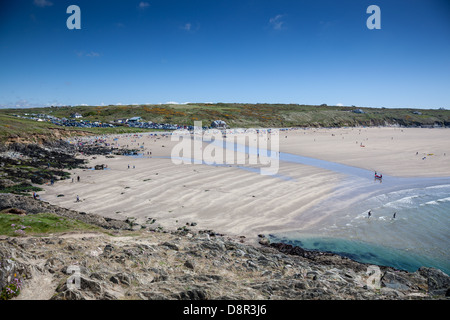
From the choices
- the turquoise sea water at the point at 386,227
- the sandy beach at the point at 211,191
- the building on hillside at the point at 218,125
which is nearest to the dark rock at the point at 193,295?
the sandy beach at the point at 211,191

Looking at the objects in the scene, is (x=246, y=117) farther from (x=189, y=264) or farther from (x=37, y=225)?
(x=189, y=264)

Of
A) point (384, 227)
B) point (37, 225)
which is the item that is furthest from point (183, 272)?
point (384, 227)

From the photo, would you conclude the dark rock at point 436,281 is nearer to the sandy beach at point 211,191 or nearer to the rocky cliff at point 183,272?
the rocky cliff at point 183,272

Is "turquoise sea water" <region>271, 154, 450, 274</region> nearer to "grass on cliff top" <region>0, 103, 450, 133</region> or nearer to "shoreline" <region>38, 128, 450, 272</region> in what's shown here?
"shoreline" <region>38, 128, 450, 272</region>

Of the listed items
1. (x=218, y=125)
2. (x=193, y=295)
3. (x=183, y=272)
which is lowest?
(x=183, y=272)

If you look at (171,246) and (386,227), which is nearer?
(171,246)
